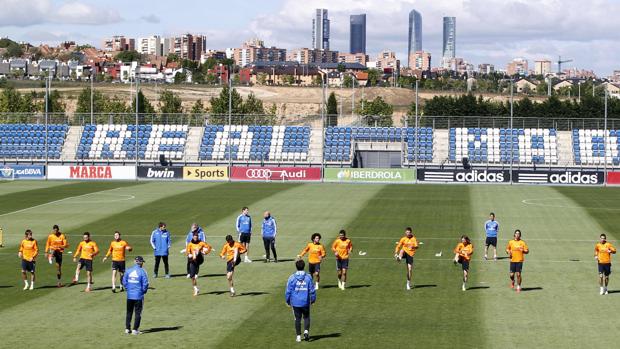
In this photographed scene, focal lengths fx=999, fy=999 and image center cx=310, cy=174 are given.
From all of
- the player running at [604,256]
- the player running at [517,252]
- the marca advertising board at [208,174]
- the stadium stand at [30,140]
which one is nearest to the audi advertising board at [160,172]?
the marca advertising board at [208,174]

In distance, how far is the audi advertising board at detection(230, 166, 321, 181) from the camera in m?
77.7

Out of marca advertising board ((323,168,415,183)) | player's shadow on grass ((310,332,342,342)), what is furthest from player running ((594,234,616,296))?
marca advertising board ((323,168,415,183))

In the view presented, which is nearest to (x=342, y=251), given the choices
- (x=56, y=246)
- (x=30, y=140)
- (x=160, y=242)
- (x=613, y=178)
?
(x=160, y=242)

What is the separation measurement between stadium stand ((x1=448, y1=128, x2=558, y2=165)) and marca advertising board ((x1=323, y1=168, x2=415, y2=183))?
1215cm

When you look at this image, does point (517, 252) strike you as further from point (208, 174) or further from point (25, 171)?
point (25, 171)

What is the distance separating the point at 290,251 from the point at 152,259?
5.88 metres

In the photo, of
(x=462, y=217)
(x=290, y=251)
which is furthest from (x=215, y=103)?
(x=290, y=251)

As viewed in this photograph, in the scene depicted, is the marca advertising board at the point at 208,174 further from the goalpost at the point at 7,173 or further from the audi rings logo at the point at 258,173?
A: the goalpost at the point at 7,173

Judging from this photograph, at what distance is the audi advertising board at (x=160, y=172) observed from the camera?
78688 mm

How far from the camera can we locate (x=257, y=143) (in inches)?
3570

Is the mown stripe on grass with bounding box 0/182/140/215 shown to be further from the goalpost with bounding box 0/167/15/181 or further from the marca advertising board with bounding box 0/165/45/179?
the goalpost with bounding box 0/167/15/181

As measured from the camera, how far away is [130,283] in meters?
24.1

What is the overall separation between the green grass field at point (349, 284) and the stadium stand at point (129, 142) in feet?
89.1

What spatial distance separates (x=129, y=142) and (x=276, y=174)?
1986 centimetres
